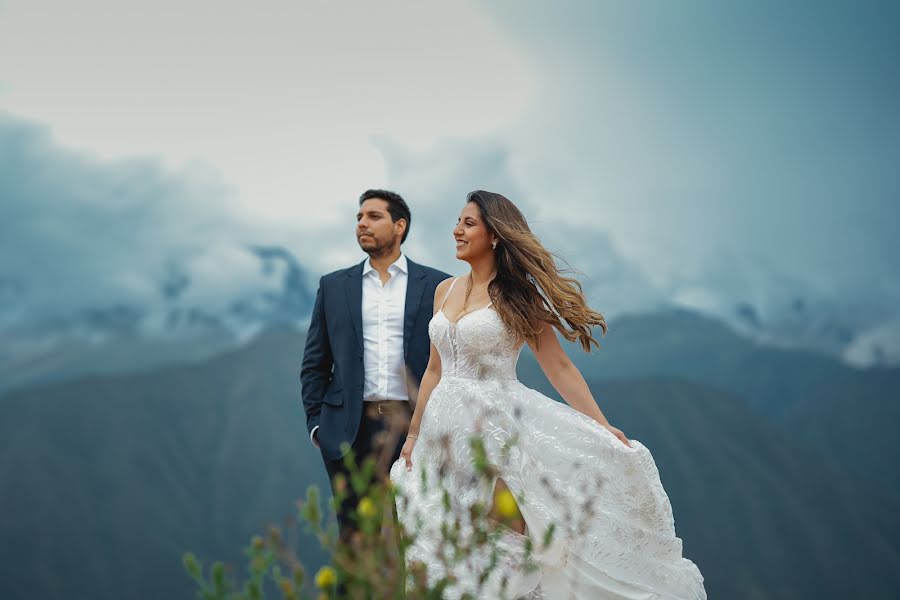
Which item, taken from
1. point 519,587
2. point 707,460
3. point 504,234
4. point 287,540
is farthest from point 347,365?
point 707,460

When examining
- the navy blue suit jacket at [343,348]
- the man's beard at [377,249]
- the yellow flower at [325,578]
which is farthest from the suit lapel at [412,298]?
the yellow flower at [325,578]

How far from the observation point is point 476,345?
3.12 m

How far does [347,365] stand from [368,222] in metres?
0.60

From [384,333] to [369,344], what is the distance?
0.08 m

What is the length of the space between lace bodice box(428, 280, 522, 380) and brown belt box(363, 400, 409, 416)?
37cm

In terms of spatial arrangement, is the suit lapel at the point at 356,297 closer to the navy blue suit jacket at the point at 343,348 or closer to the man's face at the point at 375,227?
the navy blue suit jacket at the point at 343,348

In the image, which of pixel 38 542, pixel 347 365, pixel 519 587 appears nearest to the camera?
pixel 519 587

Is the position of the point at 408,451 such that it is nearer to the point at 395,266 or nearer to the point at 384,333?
the point at 384,333

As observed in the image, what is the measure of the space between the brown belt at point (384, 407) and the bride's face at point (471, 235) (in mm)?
690

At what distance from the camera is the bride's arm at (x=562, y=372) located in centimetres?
310

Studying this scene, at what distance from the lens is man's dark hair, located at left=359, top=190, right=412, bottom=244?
3730mm

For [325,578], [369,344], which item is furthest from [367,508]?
[369,344]

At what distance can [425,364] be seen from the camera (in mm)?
3568

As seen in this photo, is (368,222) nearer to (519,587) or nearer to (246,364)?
(519,587)
